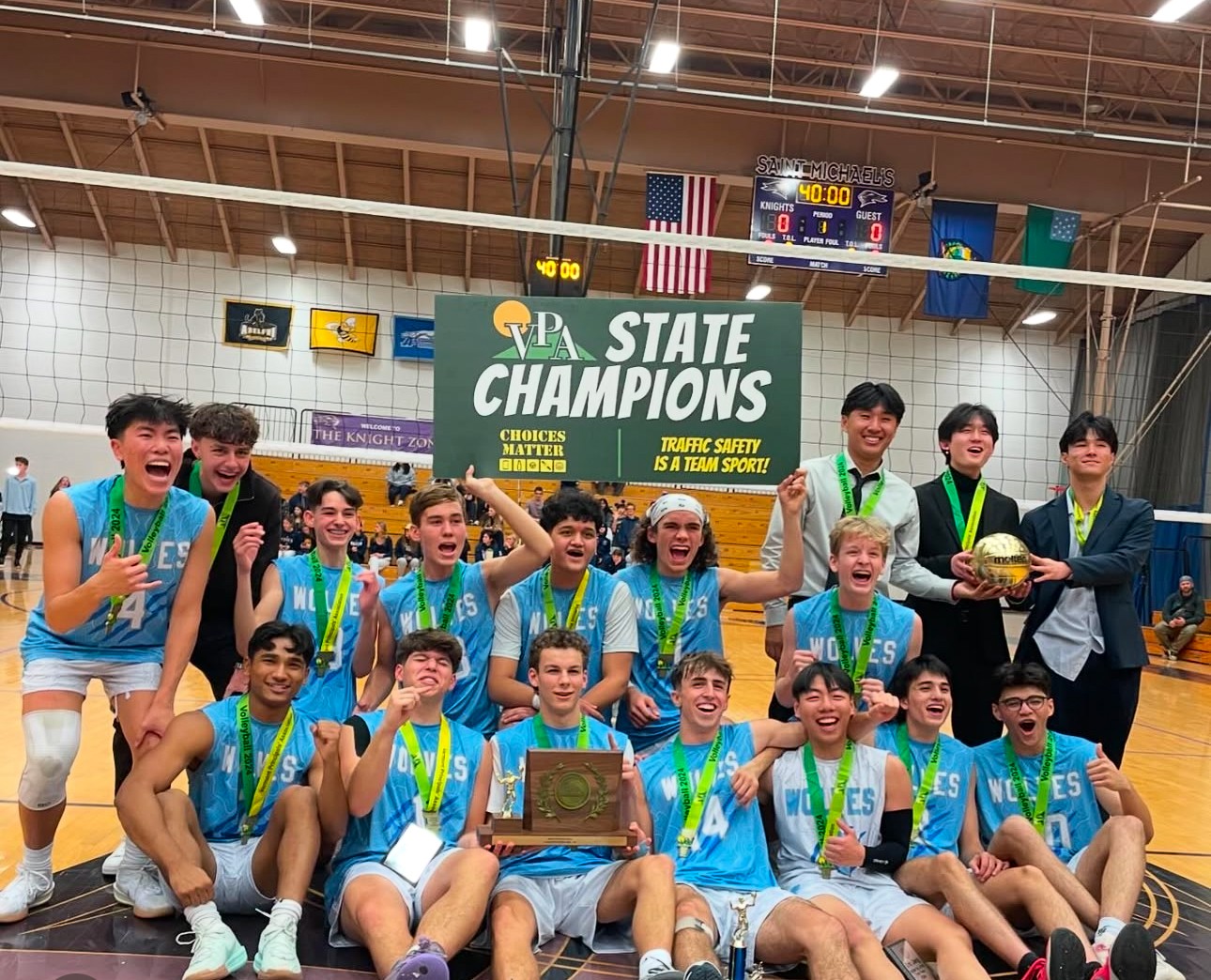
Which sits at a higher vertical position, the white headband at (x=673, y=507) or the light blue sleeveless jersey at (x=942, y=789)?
the white headband at (x=673, y=507)

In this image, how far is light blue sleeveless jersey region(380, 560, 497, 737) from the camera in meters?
3.76

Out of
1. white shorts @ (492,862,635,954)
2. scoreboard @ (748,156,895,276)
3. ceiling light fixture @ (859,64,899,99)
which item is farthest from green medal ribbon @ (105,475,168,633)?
ceiling light fixture @ (859,64,899,99)

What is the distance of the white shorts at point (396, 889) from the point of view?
9.92 ft

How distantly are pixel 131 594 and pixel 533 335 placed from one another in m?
1.64

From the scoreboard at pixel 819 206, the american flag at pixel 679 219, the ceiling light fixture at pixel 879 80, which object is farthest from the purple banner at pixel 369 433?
the ceiling light fixture at pixel 879 80

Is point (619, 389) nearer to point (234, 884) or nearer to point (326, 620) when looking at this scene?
point (326, 620)

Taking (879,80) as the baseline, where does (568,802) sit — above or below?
below

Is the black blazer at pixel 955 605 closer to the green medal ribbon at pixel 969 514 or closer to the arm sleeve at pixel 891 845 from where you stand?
the green medal ribbon at pixel 969 514

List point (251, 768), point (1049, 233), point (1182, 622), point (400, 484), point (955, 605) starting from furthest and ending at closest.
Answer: point (400, 484), point (1049, 233), point (1182, 622), point (955, 605), point (251, 768)

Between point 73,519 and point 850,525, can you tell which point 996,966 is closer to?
point 850,525

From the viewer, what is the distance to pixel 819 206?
1353 centimetres

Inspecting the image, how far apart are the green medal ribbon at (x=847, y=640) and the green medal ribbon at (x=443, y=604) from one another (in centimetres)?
144

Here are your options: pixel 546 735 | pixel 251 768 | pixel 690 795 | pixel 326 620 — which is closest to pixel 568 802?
pixel 546 735

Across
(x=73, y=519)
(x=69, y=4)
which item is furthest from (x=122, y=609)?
(x=69, y=4)
